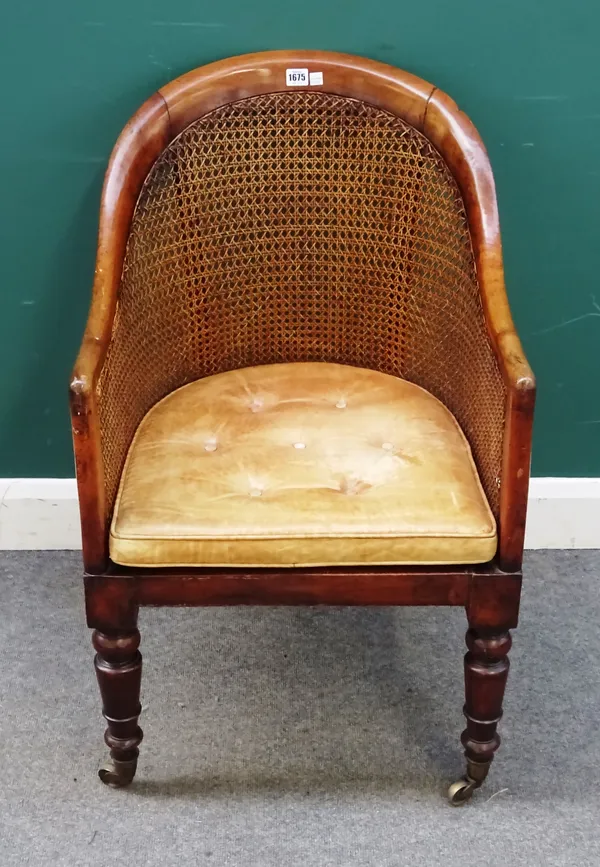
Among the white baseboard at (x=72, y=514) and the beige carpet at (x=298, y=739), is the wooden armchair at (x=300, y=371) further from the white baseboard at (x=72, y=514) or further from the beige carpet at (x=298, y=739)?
the white baseboard at (x=72, y=514)

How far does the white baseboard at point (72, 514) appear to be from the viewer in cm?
173

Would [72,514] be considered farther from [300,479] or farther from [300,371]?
[300,479]

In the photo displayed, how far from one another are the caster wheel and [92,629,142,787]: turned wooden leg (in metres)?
0.42

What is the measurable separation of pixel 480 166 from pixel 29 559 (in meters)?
1.04

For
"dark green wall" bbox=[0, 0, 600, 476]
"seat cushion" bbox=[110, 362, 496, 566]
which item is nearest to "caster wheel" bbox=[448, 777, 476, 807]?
"seat cushion" bbox=[110, 362, 496, 566]

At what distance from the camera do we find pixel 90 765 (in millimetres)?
1371

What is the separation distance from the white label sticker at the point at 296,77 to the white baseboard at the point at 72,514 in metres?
0.79

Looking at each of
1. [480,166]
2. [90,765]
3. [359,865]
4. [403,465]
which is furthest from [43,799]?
[480,166]

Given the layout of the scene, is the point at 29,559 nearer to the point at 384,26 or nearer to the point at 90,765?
the point at 90,765

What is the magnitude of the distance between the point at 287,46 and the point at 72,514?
0.87 m

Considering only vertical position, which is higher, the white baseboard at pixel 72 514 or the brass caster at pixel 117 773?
the white baseboard at pixel 72 514

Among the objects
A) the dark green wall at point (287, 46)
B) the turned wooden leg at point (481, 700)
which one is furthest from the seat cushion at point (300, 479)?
the dark green wall at point (287, 46)

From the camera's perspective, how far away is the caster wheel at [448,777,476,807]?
51.2 inches

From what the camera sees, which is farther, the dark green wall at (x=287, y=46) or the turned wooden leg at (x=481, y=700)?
the dark green wall at (x=287, y=46)
